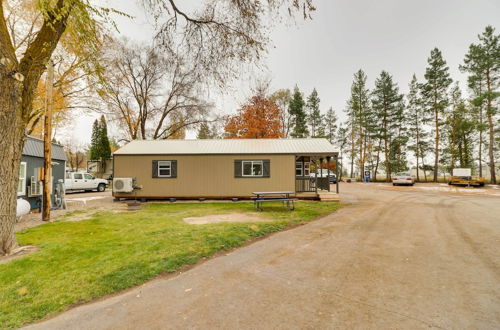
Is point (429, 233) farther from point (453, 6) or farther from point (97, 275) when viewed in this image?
point (453, 6)

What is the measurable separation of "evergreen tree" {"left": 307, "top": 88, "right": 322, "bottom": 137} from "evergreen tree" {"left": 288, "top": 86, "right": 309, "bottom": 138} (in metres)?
4.57

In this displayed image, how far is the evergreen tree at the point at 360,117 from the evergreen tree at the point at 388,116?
1.40 metres

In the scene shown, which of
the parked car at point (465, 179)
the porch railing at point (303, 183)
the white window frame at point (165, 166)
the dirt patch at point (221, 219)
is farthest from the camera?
the parked car at point (465, 179)

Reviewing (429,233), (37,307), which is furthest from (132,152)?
(429,233)

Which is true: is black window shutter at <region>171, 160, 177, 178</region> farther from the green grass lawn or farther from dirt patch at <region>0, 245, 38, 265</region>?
dirt patch at <region>0, 245, 38, 265</region>

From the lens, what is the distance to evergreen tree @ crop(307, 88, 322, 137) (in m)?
38.4

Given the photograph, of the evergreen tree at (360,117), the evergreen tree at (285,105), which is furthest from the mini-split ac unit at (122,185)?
the evergreen tree at (360,117)

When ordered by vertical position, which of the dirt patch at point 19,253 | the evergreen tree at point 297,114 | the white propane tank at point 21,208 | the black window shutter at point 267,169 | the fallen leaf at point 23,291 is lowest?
the fallen leaf at point 23,291

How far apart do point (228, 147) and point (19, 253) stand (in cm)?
1021

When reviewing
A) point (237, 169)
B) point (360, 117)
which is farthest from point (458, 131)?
point (237, 169)

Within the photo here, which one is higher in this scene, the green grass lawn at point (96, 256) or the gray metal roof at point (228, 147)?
the gray metal roof at point (228, 147)

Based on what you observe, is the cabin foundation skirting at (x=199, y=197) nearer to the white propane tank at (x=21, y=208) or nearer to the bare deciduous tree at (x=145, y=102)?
the white propane tank at (x=21, y=208)

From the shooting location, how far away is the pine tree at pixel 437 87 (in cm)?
2538

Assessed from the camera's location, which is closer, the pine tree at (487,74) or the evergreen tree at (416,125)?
the pine tree at (487,74)
